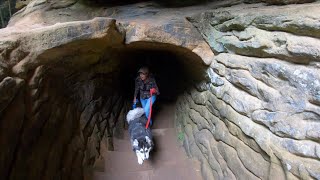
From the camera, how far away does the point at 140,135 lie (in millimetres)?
3559

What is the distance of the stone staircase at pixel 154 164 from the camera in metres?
3.64

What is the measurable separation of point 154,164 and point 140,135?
60cm

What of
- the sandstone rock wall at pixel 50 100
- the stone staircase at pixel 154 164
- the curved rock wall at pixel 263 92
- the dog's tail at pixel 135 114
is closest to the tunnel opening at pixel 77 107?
the sandstone rock wall at pixel 50 100

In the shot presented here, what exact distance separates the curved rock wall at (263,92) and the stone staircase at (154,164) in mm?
628

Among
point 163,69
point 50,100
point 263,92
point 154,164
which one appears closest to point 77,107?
point 50,100

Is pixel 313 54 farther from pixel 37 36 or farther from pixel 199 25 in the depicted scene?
pixel 37 36

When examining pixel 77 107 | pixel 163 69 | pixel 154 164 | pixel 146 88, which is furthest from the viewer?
pixel 163 69

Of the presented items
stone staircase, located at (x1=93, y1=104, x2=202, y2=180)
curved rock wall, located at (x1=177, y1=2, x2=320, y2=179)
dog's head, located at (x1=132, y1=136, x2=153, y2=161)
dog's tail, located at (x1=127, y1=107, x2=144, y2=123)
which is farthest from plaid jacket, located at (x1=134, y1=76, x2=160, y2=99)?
curved rock wall, located at (x1=177, y1=2, x2=320, y2=179)

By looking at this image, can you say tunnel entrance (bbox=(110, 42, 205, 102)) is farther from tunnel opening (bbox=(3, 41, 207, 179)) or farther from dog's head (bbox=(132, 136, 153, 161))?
dog's head (bbox=(132, 136, 153, 161))

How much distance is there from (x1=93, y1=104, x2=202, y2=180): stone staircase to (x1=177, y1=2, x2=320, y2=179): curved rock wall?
63 centimetres

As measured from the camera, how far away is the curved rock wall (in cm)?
170

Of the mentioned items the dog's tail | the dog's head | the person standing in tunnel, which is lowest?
the dog's tail

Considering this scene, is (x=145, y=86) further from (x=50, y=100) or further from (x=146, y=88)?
(x=50, y=100)

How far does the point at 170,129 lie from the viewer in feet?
15.8
